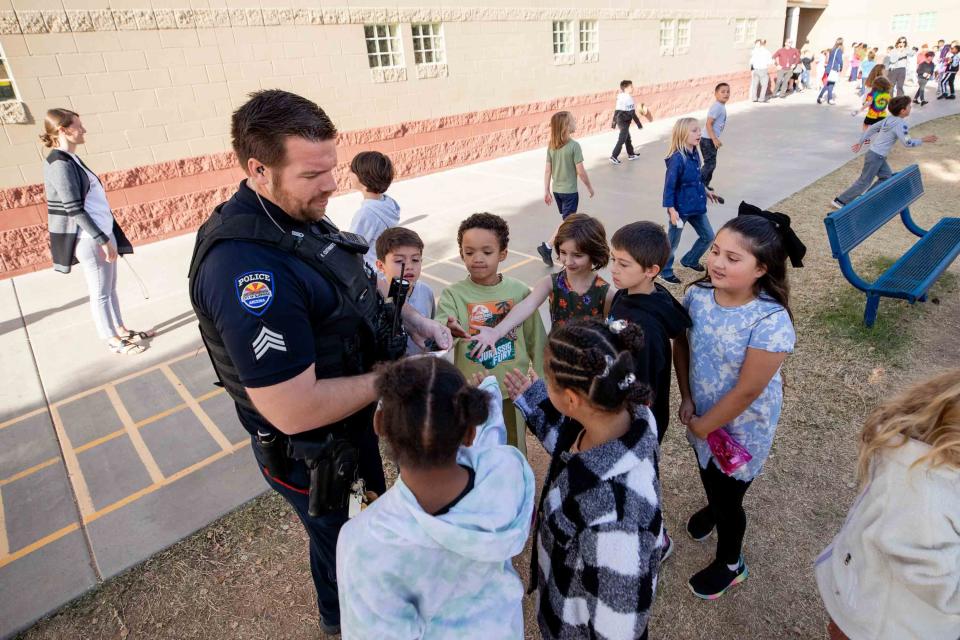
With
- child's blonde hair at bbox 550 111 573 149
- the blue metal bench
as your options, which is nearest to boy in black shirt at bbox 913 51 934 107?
the blue metal bench

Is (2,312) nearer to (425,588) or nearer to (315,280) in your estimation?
(315,280)

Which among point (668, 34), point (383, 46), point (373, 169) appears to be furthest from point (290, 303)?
point (668, 34)

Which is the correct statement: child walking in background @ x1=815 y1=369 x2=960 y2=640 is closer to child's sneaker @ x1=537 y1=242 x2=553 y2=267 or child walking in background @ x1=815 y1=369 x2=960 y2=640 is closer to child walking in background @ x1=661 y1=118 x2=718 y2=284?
child walking in background @ x1=661 y1=118 x2=718 y2=284

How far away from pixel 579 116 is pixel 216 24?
8962 mm

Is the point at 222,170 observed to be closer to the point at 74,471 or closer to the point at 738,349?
the point at 74,471

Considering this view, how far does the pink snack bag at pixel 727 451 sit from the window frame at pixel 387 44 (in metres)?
9.51

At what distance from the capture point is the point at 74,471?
3.35 meters

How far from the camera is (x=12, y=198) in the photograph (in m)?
6.57

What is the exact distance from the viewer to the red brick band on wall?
6.75 meters

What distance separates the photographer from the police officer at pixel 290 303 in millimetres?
1461

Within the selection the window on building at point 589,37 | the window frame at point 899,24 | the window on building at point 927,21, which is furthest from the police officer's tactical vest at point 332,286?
the window on building at point 927,21

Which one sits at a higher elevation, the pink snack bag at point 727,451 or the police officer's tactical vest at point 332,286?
the police officer's tactical vest at point 332,286

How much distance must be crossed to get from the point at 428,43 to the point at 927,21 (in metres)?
31.4

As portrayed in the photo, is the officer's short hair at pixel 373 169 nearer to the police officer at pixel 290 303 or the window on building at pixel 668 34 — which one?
the police officer at pixel 290 303
